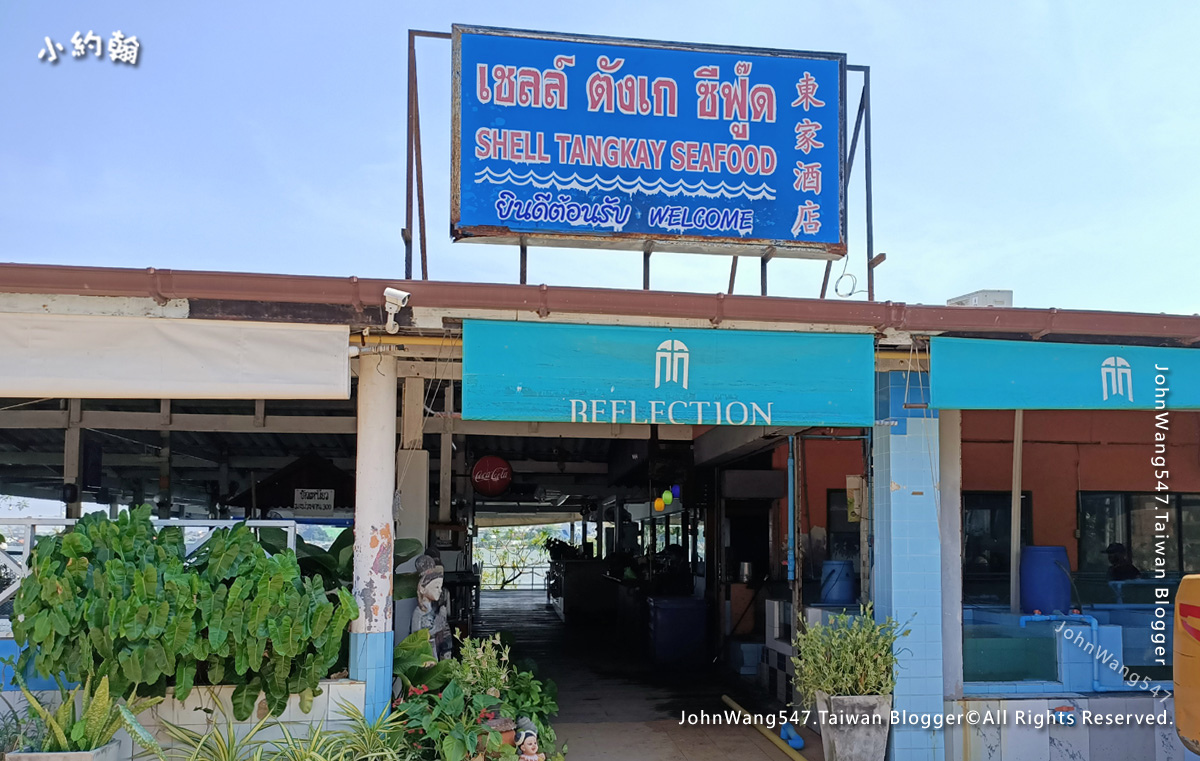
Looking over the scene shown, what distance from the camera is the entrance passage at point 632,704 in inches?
302

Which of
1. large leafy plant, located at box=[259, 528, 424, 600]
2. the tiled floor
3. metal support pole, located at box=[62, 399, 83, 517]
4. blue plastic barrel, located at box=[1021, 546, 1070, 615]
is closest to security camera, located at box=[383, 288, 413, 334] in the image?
large leafy plant, located at box=[259, 528, 424, 600]

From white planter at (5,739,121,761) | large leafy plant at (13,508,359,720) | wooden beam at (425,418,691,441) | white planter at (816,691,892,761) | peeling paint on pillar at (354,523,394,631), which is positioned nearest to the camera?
white planter at (5,739,121,761)

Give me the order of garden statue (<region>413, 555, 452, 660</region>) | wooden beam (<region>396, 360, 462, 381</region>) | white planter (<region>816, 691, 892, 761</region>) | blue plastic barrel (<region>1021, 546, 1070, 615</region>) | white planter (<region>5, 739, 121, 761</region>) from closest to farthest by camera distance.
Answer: white planter (<region>5, 739, 121, 761</region>) → white planter (<region>816, 691, 892, 761</region>) → garden statue (<region>413, 555, 452, 660</region>) → blue plastic barrel (<region>1021, 546, 1070, 615</region>) → wooden beam (<region>396, 360, 462, 381</region>)

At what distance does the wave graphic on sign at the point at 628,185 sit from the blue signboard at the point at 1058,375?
1751 mm

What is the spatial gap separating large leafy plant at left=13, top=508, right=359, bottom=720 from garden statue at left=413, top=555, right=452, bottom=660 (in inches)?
54.2

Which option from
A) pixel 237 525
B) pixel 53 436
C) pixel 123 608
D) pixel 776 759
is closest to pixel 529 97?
pixel 237 525

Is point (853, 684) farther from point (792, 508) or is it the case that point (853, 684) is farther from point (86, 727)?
point (86, 727)

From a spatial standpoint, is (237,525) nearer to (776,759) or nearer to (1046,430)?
(776,759)

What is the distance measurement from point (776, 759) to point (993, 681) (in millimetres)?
1768

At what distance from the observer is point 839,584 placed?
339 inches

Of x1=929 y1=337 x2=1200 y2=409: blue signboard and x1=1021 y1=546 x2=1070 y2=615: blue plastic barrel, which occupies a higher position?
x1=929 y1=337 x2=1200 y2=409: blue signboard

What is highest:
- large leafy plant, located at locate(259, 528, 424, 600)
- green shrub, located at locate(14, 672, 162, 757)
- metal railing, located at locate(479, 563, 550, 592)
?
large leafy plant, located at locate(259, 528, 424, 600)

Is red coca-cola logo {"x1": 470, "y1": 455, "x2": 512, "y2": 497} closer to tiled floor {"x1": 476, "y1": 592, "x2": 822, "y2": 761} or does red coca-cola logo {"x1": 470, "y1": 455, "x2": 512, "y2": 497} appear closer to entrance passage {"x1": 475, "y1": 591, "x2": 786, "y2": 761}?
entrance passage {"x1": 475, "y1": 591, "x2": 786, "y2": 761}

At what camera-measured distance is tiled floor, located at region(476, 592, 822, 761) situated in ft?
25.0
